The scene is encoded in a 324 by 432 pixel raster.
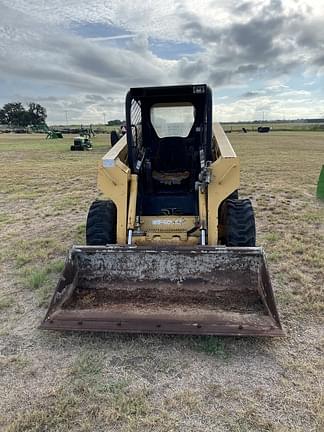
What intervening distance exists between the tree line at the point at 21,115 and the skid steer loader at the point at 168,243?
3550 inches

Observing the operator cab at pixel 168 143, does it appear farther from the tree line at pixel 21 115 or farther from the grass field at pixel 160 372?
the tree line at pixel 21 115

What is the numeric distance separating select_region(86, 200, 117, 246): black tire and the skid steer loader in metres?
0.01

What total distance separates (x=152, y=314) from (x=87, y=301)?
0.65 meters

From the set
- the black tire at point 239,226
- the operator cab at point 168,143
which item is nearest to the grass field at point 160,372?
the black tire at point 239,226

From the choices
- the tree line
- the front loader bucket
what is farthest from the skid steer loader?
the tree line

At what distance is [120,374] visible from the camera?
8.96 ft

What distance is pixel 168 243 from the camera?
163 inches

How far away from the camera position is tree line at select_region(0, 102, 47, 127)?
291 ft

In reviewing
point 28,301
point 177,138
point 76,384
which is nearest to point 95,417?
point 76,384

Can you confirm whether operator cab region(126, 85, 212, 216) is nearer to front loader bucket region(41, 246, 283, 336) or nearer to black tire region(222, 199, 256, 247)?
black tire region(222, 199, 256, 247)

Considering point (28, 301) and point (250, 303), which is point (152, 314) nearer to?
point (250, 303)

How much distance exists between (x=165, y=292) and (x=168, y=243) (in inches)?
30.0

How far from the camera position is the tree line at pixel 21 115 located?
3497 inches

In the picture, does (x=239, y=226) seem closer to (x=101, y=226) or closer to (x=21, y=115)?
(x=101, y=226)
